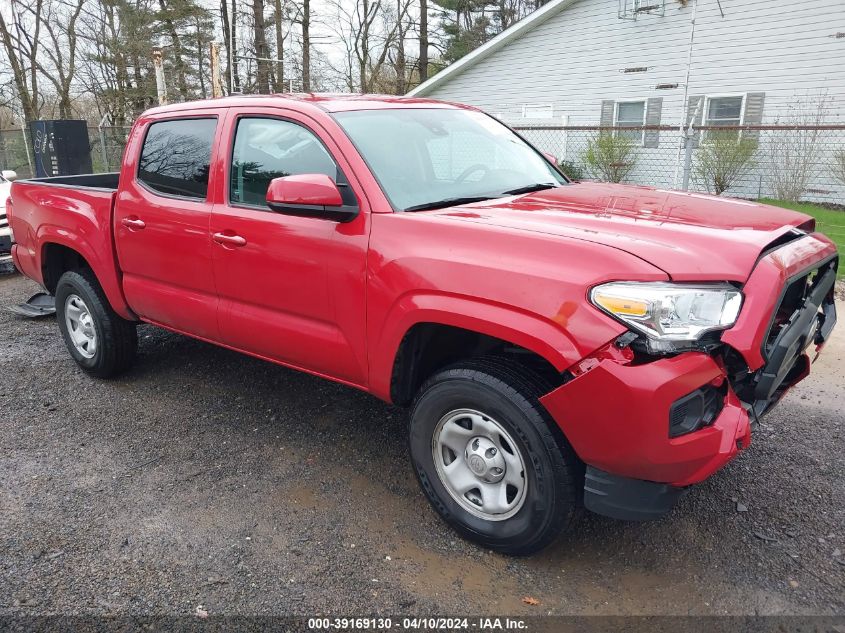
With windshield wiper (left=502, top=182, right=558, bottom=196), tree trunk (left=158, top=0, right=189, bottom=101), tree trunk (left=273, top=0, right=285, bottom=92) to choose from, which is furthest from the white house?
tree trunk (left=158, top=0, right=189, bottom=101)

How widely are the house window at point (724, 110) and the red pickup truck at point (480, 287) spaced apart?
11.8m

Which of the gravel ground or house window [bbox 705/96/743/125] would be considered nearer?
the gravel ground

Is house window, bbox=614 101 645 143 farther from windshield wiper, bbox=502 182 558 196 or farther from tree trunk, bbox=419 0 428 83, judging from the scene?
tree trunk, bbox=419 0 428 83

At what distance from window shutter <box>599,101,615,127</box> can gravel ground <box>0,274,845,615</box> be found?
12317mm

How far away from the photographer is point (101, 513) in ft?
10.5

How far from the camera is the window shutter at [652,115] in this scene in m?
14.7

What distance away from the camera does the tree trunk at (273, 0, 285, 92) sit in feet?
79.0

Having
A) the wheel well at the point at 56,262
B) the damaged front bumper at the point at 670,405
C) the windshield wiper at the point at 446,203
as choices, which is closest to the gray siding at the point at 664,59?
the windshield wiper at the point at 446,203

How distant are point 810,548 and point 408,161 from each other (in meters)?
2.53

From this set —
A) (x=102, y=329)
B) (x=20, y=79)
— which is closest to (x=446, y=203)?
(x=102, y=329)

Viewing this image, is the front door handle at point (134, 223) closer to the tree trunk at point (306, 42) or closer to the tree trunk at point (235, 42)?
the tree trunk at point (306, 42)

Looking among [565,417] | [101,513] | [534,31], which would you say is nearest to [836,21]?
[534,31]

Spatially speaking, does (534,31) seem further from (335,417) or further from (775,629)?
(775,629)

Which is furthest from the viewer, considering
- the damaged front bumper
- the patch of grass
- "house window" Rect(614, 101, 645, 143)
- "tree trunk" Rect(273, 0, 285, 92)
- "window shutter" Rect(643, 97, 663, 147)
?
"tree trunk" Rect(273, 0, 285, 92)
